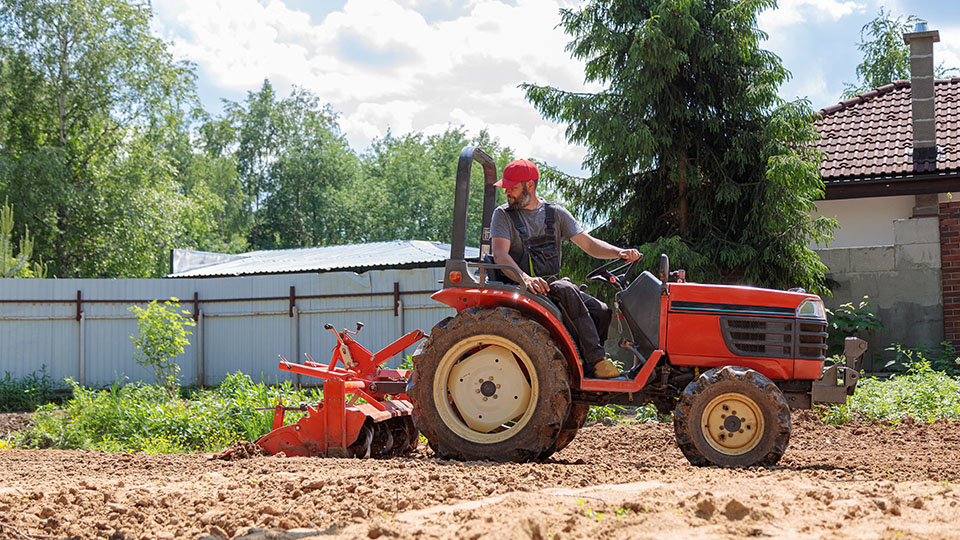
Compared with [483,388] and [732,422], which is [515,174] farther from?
[732,422]

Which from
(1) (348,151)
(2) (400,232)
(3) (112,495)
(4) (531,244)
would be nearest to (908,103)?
(4) (531,244)

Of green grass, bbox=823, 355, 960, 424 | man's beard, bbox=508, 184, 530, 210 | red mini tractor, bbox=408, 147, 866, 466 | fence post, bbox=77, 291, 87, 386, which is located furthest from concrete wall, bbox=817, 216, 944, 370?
fence post, bbox=77, 291, 87, 386

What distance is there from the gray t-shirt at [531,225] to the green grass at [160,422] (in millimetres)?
3667

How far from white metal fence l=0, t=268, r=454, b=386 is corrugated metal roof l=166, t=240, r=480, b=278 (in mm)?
1604

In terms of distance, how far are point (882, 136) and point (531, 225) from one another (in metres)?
11.4

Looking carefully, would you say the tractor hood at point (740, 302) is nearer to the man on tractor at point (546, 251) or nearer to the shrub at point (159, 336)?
the man on tractor at point (546, 251)

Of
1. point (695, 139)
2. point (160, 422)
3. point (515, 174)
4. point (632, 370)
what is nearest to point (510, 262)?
point (515, 174)

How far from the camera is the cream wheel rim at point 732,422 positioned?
5559 millimetres

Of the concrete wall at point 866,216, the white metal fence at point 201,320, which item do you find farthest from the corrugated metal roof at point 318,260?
the concrete wall at point 866,216

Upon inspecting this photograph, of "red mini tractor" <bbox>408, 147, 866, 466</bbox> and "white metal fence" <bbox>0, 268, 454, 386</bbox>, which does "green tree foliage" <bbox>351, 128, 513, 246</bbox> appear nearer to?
"white metal fence" <bbox>0, 268, 454, 386</bbox>

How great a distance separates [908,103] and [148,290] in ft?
45.3

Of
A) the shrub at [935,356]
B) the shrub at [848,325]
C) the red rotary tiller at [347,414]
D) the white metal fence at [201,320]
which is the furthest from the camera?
the white metal fence at [201,320]

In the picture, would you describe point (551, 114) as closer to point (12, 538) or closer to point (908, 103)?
point (908, 103)

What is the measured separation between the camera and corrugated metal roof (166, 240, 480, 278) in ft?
57.4
